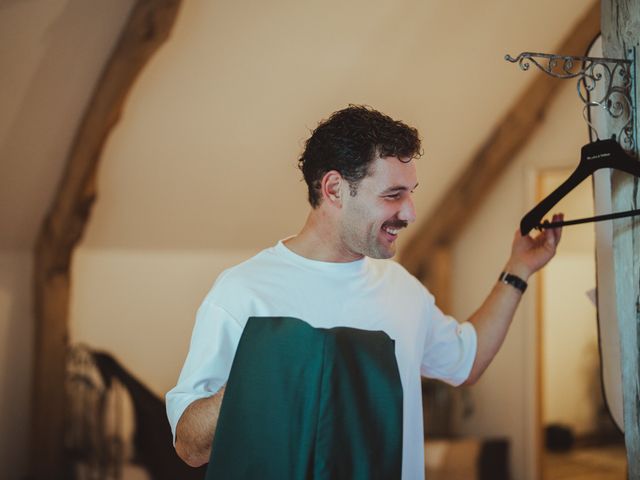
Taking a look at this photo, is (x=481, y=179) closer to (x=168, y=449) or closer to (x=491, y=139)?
(x=491, y=139)

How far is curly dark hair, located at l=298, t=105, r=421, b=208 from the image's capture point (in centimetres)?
162

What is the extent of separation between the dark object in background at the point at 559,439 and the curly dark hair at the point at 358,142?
435cm

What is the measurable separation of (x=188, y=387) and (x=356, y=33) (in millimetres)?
2178

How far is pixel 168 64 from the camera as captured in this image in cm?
298

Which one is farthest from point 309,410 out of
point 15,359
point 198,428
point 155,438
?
point 15,359

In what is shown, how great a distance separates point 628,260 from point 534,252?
1.03 feet

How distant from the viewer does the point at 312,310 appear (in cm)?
160

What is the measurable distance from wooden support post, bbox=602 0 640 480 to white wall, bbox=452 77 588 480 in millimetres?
2538

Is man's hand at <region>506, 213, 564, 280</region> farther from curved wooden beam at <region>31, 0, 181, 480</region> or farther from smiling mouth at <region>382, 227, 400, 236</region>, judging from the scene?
curved wooden beam at <region>31, 0, 181, 480</region>

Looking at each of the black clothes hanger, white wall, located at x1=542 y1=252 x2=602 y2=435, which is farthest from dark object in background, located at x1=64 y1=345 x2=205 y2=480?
white wall, located at x1=542 y1=252 x2=602 y2=435

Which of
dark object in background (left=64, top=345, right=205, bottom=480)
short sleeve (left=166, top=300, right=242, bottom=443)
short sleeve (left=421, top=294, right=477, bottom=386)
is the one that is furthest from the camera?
dark object in background (left=64, top=345, right=205, bottom=480)

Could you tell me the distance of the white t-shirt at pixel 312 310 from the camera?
4.99ft

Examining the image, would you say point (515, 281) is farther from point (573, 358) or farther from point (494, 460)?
point (573, 358)

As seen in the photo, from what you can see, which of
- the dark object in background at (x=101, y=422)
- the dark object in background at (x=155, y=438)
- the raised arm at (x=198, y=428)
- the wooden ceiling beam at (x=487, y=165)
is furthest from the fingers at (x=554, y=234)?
the wooden ceiling beam at (x=487, y=165)
